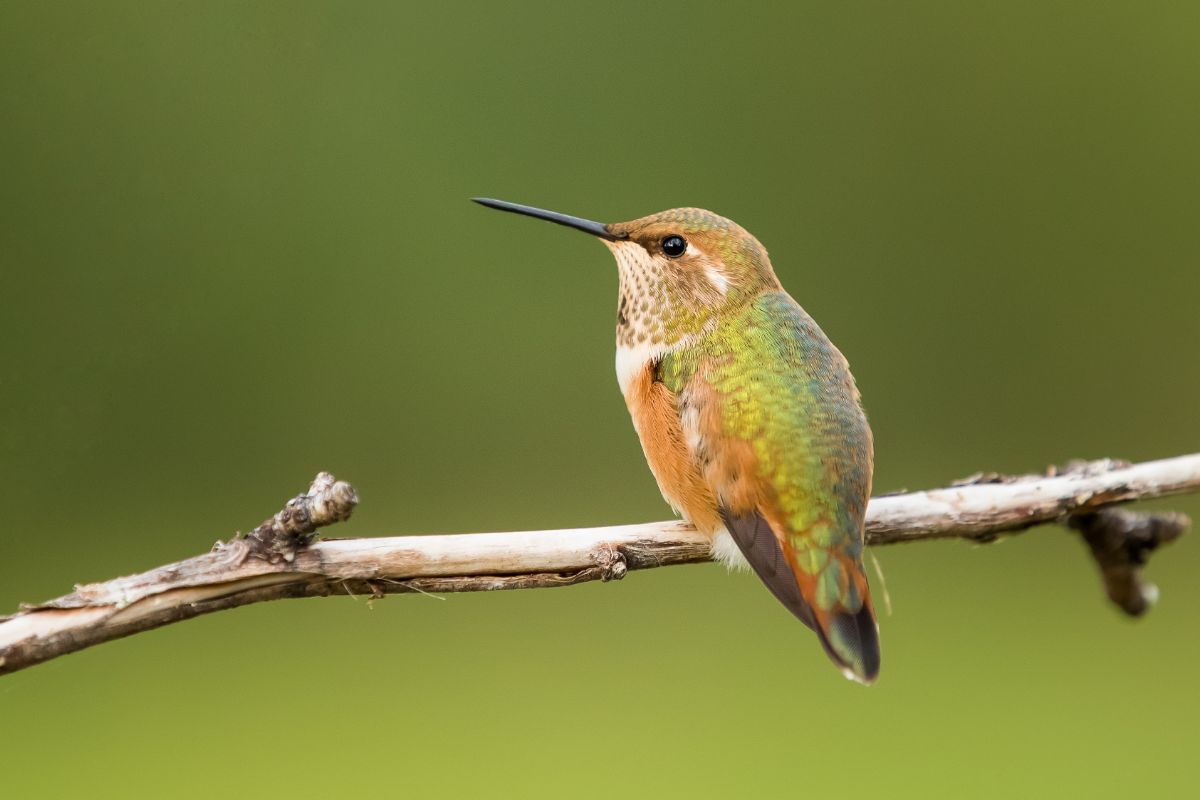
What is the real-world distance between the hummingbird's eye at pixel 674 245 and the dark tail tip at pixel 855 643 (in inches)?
38.6

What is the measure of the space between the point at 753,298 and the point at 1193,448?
4.91 m

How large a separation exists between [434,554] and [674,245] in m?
1.05

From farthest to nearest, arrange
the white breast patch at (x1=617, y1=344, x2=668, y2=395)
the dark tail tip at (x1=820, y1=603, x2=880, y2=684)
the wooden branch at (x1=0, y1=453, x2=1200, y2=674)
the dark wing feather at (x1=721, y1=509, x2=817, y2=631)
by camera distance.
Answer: the white breast patch at (x1=617, y1=344, x2=668, y2=395), the dark wing feather at (x1=721, y1=509, x2=817, y2=631), the dark tail tip at (x1=820, y1=603, x2=880, y2=684), the wooden branch at (x1=0, y1=453, x2=1200, y2=674)

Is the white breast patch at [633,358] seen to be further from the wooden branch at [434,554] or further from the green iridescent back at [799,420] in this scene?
the wooden branch at [434,554]

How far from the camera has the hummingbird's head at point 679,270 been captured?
9.52 feet

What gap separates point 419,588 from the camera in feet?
7.66

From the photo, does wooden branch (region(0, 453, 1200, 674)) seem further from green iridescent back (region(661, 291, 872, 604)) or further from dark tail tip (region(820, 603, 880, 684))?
dark tail tip (region(820, 603, 880, 684))

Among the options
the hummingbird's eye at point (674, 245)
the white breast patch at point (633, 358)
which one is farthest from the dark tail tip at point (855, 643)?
the hummingbird's eye at point (674, 245)

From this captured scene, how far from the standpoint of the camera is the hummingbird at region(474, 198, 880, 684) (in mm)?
2504

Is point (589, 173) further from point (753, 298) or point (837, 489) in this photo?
point (837, 489)

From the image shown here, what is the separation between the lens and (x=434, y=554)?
2336 mm

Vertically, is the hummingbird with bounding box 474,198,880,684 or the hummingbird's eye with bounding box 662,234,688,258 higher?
the hummingbird's eye with bounding box 662,234,688,258

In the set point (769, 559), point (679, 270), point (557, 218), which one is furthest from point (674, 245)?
point (769, 559)

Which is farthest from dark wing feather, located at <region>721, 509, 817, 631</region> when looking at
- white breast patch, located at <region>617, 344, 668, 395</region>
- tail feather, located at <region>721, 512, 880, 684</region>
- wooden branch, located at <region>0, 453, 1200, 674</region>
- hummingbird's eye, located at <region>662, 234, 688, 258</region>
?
hummingbird's eye, located at <region>662, 234, 688, 258</region>
